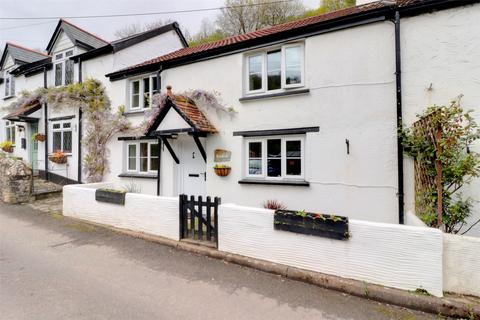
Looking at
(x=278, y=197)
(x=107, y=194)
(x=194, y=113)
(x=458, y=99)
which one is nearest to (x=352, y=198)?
(x=278, y=197)

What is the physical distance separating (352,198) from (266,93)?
12.6ft

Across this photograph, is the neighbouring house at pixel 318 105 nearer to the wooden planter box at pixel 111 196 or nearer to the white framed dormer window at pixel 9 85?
the wooden planter box at pixel 111 196

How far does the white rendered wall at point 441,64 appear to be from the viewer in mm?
5359

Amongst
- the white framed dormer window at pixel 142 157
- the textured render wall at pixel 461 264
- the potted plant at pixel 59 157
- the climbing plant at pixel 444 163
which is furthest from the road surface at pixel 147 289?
the potted plant at pixel 59 157

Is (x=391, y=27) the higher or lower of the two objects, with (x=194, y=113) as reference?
higher

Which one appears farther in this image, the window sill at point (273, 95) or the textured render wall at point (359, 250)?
the window sill at point (273, 95)

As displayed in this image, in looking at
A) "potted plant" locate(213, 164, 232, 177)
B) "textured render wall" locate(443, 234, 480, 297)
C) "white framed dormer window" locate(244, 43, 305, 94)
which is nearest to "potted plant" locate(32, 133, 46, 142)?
"potted plant" locate(213, 164, 232, 177)

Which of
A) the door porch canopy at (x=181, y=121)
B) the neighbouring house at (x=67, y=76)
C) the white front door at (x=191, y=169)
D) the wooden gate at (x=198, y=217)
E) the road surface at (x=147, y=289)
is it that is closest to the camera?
the road surface at (x=147, y=289)

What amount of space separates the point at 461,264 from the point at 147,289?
182 inches

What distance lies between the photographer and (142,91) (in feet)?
33.8

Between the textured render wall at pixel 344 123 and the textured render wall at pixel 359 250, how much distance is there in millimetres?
2538

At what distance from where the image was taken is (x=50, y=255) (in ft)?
17.1

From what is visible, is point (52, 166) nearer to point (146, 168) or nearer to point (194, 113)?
point (146, 168)

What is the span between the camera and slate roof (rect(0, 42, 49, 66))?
645 inches
